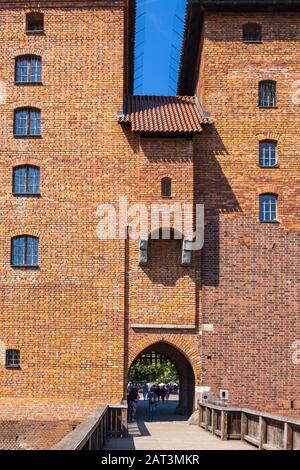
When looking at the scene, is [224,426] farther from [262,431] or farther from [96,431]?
[96,431]

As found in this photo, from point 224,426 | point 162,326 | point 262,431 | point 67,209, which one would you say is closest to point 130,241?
point 67,209

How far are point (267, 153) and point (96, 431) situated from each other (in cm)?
1311

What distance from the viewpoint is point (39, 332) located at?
79.3 ft

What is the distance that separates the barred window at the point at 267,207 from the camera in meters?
24.8

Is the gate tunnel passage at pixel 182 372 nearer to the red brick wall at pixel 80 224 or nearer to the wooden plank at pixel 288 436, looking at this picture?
the red brick wall at pixel 80 224

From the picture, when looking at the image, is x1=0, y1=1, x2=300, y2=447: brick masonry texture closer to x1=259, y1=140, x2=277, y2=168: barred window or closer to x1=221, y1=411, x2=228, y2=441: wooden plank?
x1=259, y1=140, x2=277, y2=168: barred window

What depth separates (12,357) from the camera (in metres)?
24.2

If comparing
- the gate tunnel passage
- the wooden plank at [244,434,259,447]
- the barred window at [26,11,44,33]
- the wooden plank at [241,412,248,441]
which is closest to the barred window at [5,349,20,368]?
the gate tunnel passage

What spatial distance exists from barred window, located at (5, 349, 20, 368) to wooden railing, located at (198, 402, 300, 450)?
6.48m

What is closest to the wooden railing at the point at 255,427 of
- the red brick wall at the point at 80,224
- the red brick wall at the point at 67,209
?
the red brick wall at the point at 80,224

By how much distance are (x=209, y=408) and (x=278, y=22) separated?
13132mm

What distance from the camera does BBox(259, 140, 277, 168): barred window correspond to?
82.6 feet
